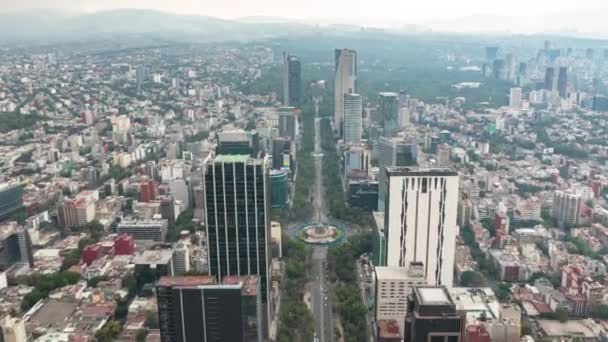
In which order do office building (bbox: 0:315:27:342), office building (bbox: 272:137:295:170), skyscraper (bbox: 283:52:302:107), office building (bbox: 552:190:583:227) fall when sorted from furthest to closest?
skyscraper (bbox: 283:52:302:107) → office building (bbox: 272:137:295:170) → office building (bbox: 552:190:583:227) → office building (bbox: 0:315:27:342)

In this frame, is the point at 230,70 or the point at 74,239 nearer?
the point at 74,239

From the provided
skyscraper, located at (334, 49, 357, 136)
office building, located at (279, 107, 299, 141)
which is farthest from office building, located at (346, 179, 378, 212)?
skyscraper, located at (334, 49, 357, 136)

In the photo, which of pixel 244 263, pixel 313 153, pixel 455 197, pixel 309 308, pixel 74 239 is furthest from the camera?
pixel 313 153

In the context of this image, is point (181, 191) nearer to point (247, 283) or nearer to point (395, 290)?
point (395, 290)

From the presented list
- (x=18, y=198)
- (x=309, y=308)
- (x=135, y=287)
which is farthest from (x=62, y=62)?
(x=309, y=308)

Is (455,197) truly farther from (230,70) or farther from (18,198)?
(230,70)

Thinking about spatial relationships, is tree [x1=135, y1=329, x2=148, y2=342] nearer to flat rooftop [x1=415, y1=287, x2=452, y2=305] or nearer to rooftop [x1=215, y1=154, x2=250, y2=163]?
rooftop [x1=215, y1=154, x2=250, y2=163]
